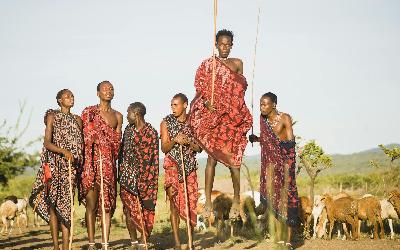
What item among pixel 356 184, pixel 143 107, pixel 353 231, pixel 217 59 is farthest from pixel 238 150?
pixel 356 184

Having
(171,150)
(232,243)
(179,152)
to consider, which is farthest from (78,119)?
(232,243)

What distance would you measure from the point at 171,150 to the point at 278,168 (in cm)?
181

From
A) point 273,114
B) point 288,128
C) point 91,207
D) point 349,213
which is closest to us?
point 91,207

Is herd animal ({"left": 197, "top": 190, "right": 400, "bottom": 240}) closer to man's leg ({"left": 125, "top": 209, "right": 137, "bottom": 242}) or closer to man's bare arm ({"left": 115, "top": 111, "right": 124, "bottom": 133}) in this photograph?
man's leg ({"left": 125, "top": 209, "right": 137, "bottom": 242})

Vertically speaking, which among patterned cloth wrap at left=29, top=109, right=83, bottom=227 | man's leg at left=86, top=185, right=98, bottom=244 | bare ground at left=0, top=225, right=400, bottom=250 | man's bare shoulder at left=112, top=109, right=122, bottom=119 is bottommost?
bare ground at left=0, top=225, right=400, bottom=250

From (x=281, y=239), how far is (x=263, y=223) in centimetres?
506

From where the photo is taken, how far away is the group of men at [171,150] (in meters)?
7.56

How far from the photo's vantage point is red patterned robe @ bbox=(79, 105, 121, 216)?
26.0 feet

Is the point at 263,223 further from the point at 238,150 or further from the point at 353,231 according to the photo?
the point at 238,150

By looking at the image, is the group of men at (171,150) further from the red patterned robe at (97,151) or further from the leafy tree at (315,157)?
the leafy tree at (315,157)

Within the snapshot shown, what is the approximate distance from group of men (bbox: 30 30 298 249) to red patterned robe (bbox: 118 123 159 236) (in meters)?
0.02

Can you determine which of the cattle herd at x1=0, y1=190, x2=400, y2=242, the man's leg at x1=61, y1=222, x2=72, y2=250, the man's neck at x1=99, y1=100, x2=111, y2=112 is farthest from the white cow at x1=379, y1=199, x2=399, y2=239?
the man's leg at x1=61, y1=222, x2=72, y2=250

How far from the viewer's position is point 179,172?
824 centimetres

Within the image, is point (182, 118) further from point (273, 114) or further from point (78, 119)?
point (78, 119)
